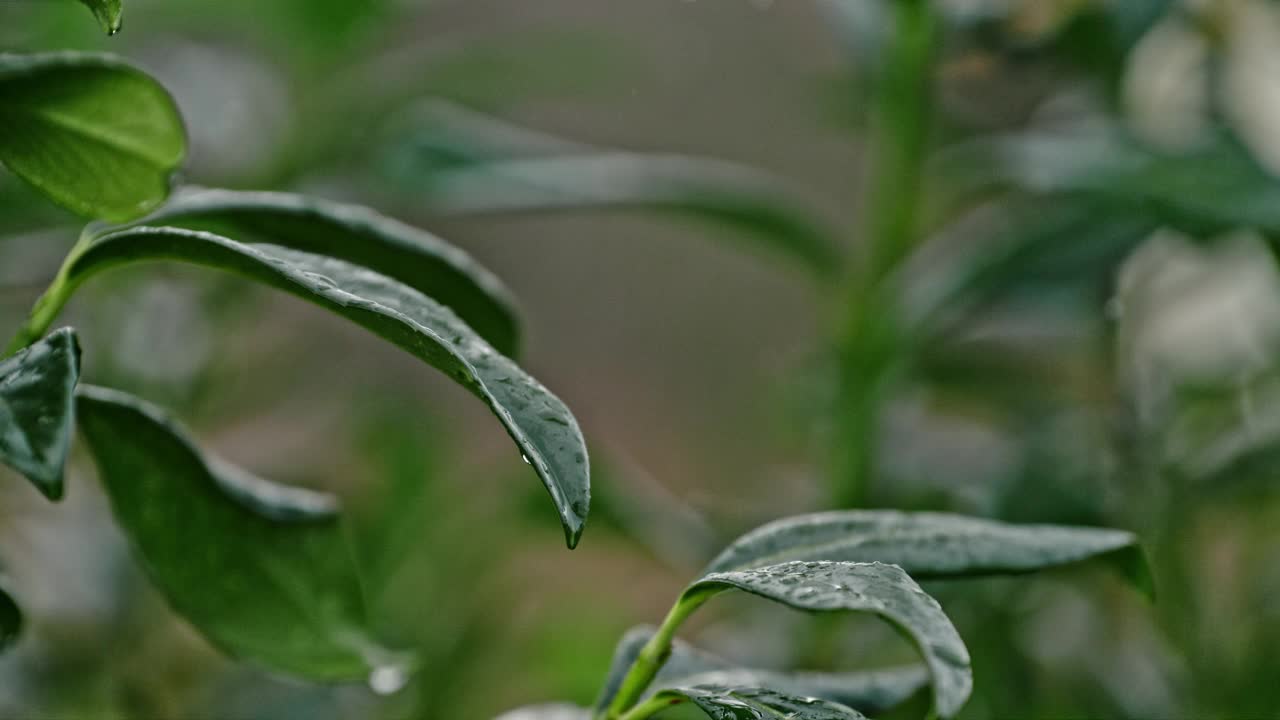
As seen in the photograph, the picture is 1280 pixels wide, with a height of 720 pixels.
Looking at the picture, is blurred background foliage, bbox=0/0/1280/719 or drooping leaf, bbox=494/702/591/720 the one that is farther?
blurred background foliage, bbox=0/0/1280/719

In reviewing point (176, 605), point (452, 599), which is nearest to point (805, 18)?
point (452, 599)

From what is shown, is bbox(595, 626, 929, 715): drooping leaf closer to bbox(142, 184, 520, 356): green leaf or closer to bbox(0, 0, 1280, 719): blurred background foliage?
bbox(142, 184, 520, 356): green leaf

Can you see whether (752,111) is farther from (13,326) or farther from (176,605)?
(176,605)

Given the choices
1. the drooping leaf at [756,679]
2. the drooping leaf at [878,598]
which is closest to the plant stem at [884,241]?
the drooping leaf at [756,679]

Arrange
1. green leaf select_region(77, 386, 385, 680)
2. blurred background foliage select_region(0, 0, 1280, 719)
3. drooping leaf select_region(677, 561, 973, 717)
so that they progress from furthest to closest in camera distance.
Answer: blurred background foliage select_region(0, 0, 1280, 719) < green leaf select_region(77, 386, 385, 680) < drooping leaf select_region(677, 561, 973, 717)

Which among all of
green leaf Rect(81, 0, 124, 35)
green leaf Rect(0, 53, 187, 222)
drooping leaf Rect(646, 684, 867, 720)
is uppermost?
green leaf Rect(81, 0, 124, 35)

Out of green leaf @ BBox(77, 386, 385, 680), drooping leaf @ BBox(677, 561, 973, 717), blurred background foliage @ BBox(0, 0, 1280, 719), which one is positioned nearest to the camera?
drooping leaf @ BBox(677, 561, 973, 717)

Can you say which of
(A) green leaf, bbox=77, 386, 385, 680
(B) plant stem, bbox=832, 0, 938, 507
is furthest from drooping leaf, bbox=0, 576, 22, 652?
(B) plant stem, bbox=832, 0, 938, 507
